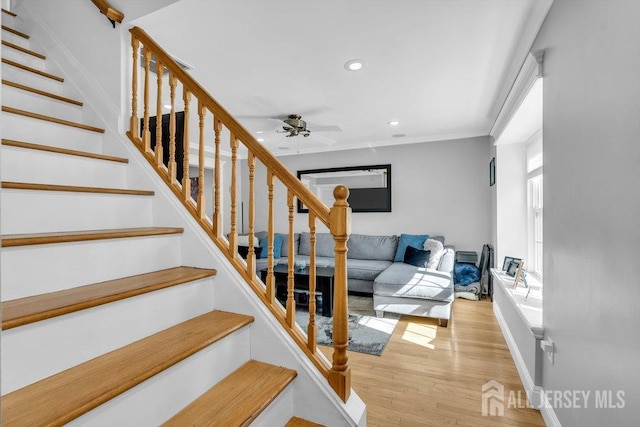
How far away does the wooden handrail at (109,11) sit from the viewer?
2051 millimetres

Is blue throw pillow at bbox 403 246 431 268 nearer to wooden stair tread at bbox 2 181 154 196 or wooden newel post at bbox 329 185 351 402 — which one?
wooden newel post at bbox 329 185 351 402

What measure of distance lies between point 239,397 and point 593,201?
1.71 metres

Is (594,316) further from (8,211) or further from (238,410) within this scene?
(8,211)

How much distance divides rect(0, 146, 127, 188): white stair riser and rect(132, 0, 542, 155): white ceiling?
0.99 meters

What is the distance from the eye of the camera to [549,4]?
195 centimetres

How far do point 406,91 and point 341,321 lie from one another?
261 centimetres

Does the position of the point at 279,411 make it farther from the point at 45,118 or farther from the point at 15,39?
the point at 15,39

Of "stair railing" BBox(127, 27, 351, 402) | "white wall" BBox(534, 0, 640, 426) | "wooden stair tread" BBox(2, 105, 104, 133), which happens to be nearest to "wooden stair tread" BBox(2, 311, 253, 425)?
"stair railing" BBox(127, 27, 351, 402)

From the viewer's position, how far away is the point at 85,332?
4.00ft

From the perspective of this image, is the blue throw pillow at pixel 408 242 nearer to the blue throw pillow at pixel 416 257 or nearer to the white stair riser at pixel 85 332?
the blue throw pillow at pixel 416 257

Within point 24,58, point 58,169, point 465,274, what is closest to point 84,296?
point 58,169

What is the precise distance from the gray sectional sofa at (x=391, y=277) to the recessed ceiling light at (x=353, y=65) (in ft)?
7.06

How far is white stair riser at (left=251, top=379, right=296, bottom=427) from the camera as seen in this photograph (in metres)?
1.36

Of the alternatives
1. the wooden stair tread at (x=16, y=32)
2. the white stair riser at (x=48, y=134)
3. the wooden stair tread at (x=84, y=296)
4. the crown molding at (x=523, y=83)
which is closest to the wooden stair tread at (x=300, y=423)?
the wooden stair tread at (x=84, y=296)
